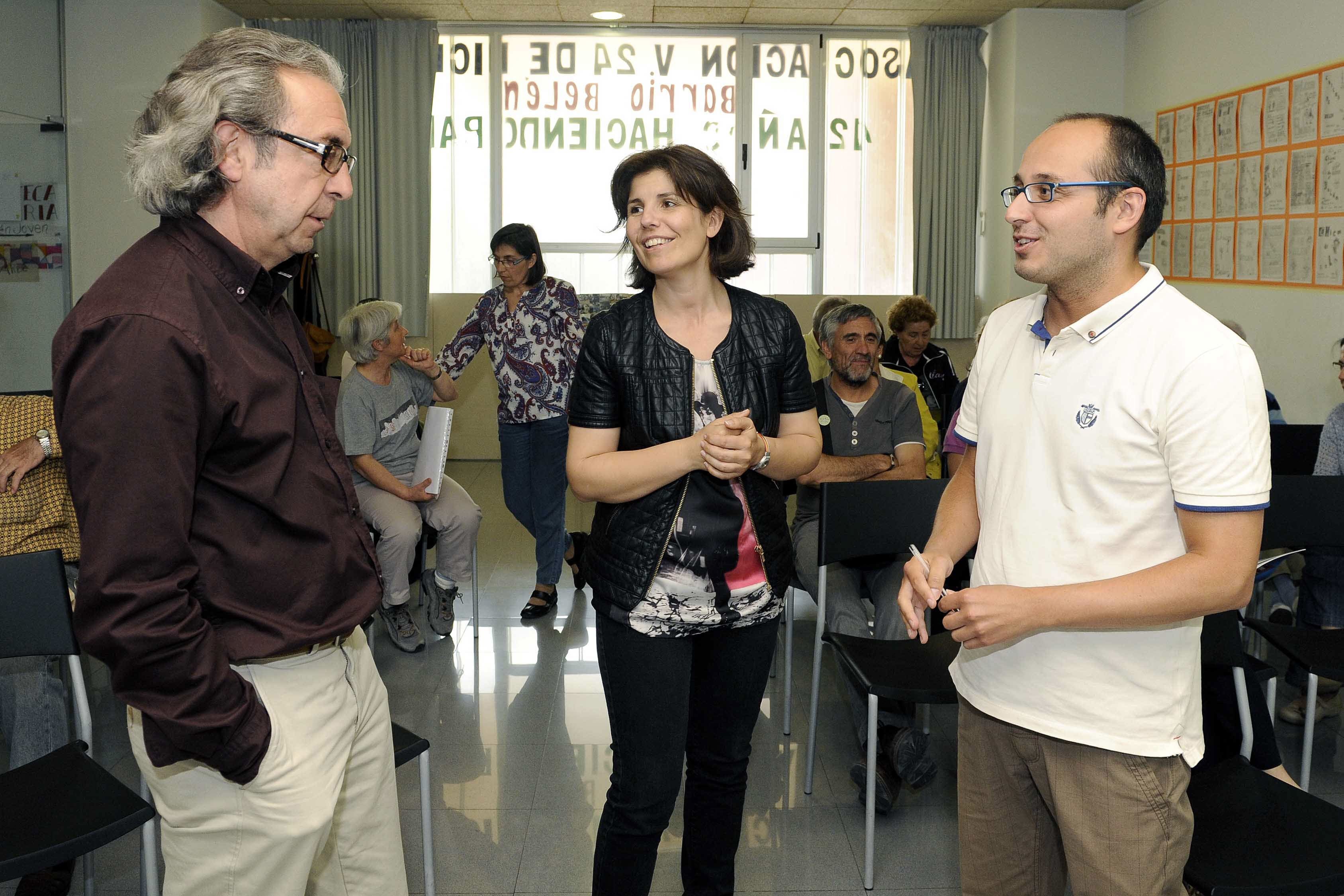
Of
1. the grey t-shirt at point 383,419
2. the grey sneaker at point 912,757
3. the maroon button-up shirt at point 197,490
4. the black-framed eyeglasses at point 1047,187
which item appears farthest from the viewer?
the grey t-shirt at point 383,419

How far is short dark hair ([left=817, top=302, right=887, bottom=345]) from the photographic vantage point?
3758mm

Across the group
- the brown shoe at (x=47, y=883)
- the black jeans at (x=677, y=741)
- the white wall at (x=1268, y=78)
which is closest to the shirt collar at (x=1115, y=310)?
the black jeans at (x=677, y=741)

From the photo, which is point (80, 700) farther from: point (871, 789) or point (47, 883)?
point (871, 789)

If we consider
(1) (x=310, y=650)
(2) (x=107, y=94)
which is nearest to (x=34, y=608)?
(1) (x=310, y=650)

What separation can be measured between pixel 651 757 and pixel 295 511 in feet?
2.79

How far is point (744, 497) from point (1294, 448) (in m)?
3.17

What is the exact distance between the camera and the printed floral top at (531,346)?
14.9ft

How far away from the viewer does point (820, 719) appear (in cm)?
353

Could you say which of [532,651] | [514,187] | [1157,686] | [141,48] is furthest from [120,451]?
[514,187]

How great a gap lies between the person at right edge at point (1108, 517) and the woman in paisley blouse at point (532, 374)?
3.12m

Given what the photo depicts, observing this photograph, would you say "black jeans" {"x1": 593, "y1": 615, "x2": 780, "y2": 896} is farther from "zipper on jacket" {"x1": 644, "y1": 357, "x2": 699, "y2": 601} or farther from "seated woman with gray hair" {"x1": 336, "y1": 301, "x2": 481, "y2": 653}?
"seated woman with gray hair" {"x1": 336, "y1": 301, "x2": 481, "y2": 653}

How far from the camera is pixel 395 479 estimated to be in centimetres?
424

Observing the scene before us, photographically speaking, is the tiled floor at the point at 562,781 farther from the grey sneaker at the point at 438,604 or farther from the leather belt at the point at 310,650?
the leather belt at the point at 310,650

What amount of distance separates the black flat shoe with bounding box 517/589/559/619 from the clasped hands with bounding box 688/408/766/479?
294 cm
